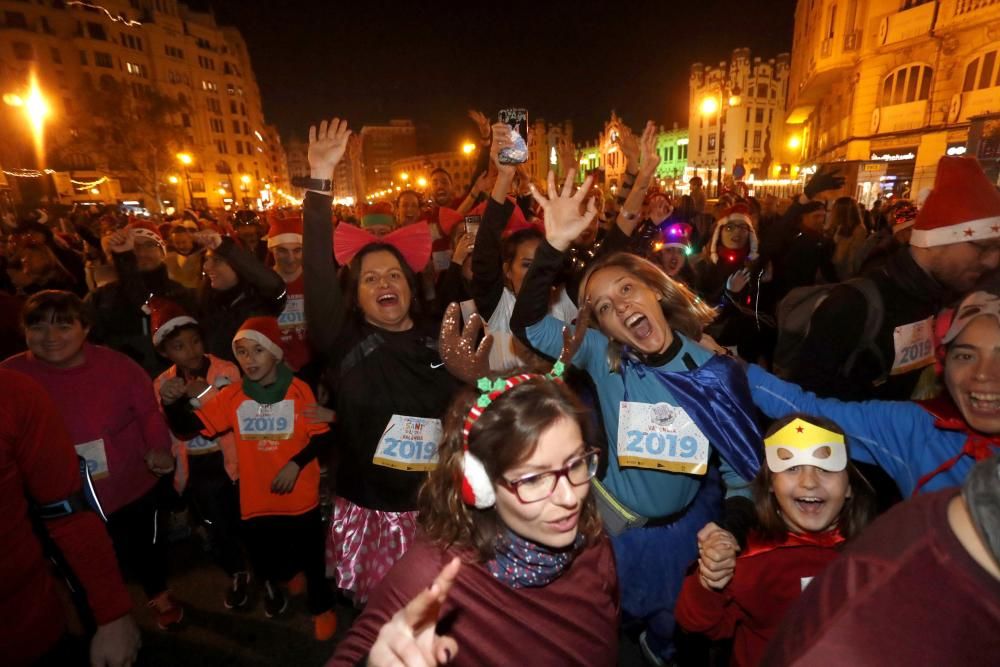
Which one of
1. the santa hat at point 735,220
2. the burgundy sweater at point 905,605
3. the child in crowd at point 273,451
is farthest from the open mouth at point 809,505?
the santa hat at point 735,220

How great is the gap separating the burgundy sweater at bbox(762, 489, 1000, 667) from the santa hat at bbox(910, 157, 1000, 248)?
8.37ft

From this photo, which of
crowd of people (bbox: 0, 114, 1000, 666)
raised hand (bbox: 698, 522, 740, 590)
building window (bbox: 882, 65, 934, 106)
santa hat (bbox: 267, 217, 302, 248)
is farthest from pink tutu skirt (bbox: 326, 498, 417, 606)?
building window (bbox: 882, 65, 934, 106)

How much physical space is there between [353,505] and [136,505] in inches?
62.8

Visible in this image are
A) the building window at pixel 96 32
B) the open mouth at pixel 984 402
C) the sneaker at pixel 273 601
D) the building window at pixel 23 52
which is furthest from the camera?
the building window at pixel 96 32

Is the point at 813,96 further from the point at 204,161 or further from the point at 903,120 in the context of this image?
the point at 204,161

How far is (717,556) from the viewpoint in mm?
1865

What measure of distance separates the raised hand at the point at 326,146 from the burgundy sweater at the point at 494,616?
199 centimetres

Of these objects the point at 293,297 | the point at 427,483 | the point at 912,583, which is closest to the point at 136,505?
the point at 293,297

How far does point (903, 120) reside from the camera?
21859 mm

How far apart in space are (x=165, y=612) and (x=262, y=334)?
1994mm

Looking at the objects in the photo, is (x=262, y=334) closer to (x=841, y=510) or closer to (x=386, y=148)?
(x=841, y=510)

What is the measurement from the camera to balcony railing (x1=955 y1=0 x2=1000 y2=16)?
18511mm

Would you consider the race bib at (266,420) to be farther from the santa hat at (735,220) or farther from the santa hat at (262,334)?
the santa hat at (735,220)

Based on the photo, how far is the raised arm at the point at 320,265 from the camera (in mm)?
2410
